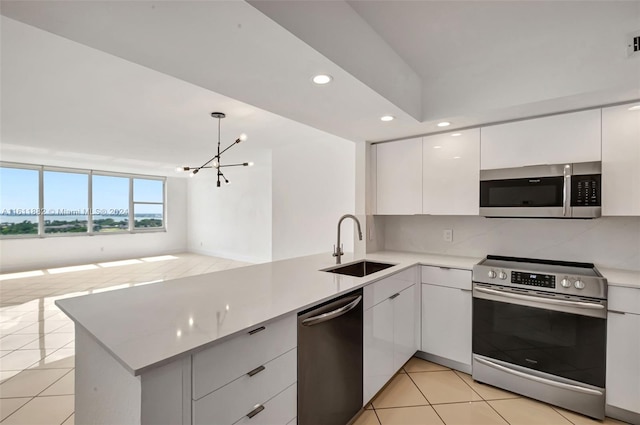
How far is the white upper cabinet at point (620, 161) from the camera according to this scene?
6.42 feet

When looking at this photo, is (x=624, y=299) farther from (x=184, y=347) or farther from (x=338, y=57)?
(x=184, y=347)

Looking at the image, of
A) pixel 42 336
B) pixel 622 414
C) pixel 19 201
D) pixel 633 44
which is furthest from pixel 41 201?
pixel 622 414

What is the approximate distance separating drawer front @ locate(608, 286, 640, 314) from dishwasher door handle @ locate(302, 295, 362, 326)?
5.33ft

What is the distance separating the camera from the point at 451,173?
2.70 m

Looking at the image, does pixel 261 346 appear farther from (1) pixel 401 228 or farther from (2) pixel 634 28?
(2) pixel 634 28

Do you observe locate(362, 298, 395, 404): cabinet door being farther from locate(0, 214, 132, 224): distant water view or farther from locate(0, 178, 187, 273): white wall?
locate(0, 214, 132, 224): distant water view

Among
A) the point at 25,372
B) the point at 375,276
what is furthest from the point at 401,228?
the point at 25,372

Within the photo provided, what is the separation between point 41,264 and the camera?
6957 millimetres

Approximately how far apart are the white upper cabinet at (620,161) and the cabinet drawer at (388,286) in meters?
1.41

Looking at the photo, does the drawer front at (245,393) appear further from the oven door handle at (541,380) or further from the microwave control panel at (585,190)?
the microwave control panel at (585,190)

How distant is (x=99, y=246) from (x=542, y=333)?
9521 mm

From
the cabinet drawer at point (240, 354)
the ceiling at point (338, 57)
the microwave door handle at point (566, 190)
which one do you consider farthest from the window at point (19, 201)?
the microwave door handle at point (566, 190)

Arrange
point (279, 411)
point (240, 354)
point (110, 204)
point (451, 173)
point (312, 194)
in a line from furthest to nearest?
point (110, 204), point (312, 194), point (451, 173), point (279, 411), point (240, 354)

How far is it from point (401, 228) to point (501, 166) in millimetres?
1237
